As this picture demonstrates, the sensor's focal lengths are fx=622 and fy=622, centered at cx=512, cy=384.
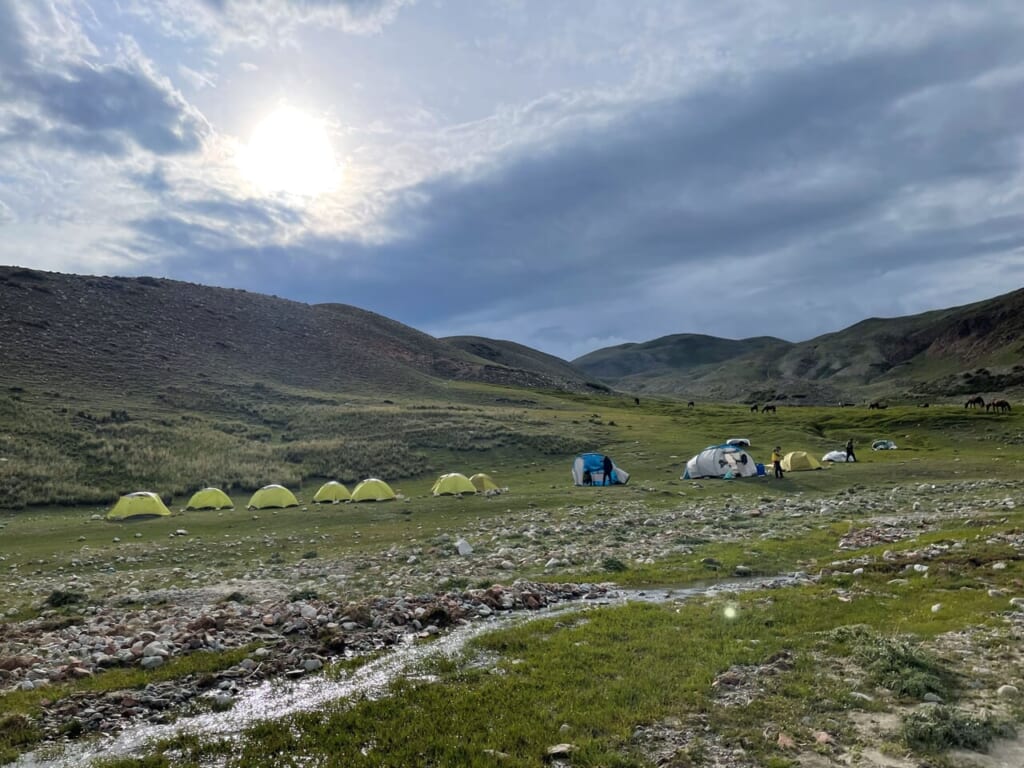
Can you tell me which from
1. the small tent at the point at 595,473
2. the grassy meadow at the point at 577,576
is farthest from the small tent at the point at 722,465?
the small tent at the point at 595,473

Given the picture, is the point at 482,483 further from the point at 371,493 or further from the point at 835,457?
the point at 835,457

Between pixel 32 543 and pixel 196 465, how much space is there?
58.8ft

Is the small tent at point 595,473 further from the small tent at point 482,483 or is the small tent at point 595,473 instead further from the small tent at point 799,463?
the small tent at point 799,463

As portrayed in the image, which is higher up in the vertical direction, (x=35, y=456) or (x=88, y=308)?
(x=88, y=308)

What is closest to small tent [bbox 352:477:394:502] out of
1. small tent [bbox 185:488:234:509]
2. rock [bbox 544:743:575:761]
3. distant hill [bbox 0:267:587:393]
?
small tent [bbox 185:488:234:509]

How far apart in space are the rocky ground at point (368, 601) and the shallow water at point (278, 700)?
0.37 meters

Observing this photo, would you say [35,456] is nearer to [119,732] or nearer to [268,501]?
[268,501]

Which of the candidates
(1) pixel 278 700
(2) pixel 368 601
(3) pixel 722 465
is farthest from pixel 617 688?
(3) pixel 722 465

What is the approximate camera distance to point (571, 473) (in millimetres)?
49281

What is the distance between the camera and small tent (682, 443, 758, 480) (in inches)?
1714

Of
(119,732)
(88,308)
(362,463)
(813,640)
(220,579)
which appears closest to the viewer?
(119,732)

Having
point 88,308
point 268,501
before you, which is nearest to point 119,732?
point 268,501

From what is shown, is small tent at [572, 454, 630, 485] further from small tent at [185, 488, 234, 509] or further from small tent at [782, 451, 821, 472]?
small tent at [185, 488, 234, 509]

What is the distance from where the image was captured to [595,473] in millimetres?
43500
